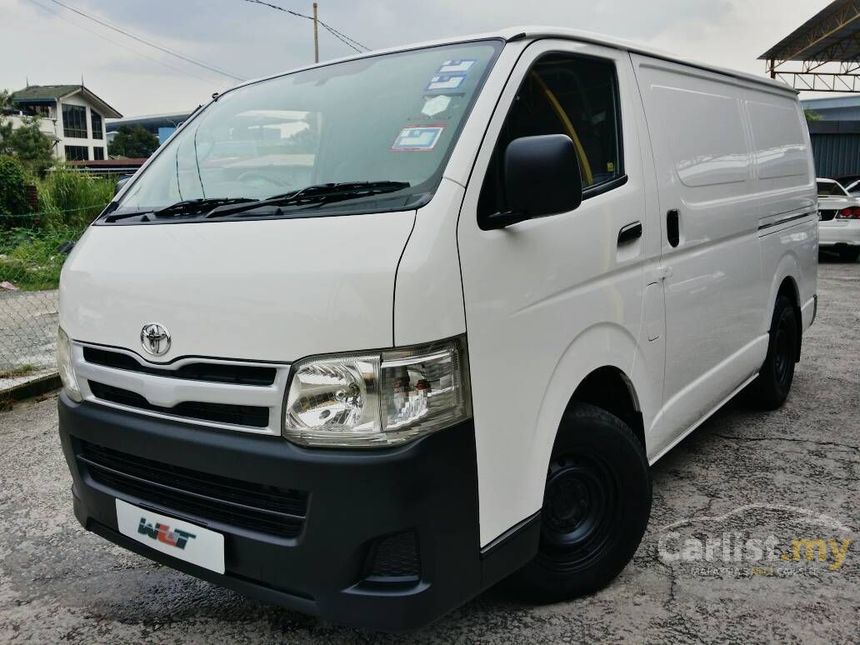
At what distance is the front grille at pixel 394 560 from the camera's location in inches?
76.8

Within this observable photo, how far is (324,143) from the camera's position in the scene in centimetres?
257

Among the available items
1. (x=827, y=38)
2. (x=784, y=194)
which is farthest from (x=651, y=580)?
(x=827, y=38)

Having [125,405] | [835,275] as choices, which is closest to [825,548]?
[125,405]

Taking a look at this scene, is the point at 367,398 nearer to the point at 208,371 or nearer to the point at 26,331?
the point at 208,371

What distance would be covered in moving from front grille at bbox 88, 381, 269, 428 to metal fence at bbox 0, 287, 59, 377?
4047mm

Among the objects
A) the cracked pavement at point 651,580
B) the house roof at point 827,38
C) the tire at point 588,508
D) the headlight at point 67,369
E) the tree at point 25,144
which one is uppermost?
the tree at point 25,144

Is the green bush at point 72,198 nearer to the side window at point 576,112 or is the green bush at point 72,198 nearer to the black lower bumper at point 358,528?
the side window at point 576,112

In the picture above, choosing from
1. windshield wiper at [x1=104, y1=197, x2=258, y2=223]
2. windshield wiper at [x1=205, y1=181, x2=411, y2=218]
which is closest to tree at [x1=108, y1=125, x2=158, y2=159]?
windshield wiper at [x1=104, y1=197, x2=258, y2=223]

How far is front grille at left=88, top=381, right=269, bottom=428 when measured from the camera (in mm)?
1992

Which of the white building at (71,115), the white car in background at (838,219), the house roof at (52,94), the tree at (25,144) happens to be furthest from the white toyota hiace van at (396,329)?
the house roof at (52,94)

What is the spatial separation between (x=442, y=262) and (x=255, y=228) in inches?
23.1

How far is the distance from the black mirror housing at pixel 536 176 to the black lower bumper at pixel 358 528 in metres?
0.62

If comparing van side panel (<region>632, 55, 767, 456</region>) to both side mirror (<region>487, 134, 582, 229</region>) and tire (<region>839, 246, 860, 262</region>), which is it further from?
tire (<region>839, 246, 860, 262</region>)

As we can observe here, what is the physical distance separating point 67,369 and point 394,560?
1301mm
